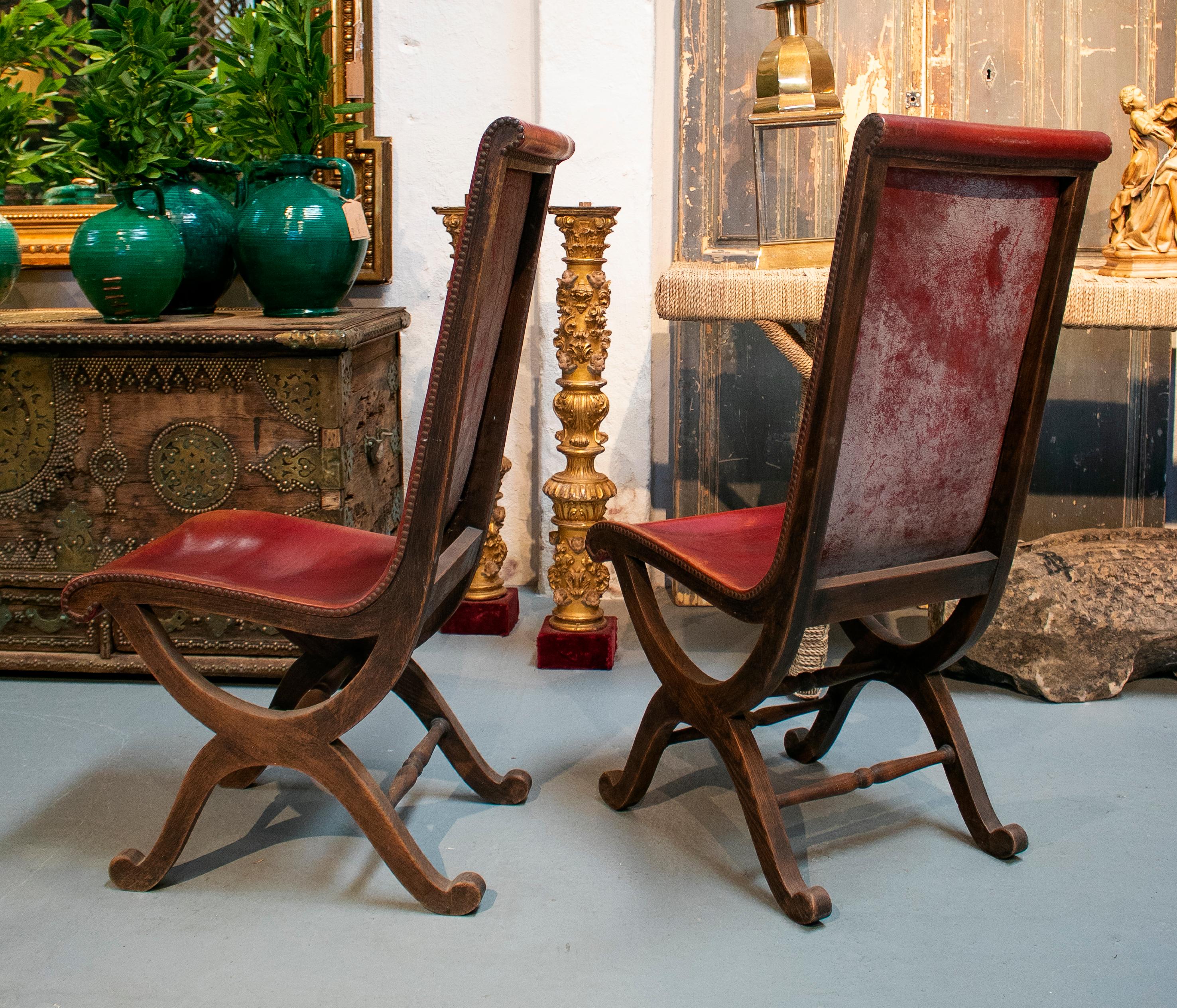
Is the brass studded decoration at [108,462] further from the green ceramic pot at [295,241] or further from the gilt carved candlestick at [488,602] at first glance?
the gilt carved candlestick at [488,602]

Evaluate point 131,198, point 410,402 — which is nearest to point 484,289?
point 131,198

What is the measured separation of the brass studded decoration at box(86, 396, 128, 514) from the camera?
8.94ft

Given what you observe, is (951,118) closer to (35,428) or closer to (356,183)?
(356,183)

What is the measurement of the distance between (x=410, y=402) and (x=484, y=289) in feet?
6.05

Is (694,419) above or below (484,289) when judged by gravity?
below

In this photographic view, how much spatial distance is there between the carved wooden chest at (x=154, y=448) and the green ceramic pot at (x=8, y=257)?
0.60 feet

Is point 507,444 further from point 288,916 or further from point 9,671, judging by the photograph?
point 288,916

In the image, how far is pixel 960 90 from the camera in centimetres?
329

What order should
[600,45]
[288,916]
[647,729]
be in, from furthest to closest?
[600,45] → [647,729] → [288,916]

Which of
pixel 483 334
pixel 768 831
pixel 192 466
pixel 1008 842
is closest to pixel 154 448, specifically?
pixel 192 466

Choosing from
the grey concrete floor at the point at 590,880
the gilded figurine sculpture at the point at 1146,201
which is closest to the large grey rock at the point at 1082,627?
the grey concrete floor at the point at 590,880

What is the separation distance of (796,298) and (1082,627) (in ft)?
3.42

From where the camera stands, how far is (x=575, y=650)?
2.96 metres

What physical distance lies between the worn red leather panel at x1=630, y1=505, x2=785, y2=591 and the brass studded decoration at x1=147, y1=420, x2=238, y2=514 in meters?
1.15
